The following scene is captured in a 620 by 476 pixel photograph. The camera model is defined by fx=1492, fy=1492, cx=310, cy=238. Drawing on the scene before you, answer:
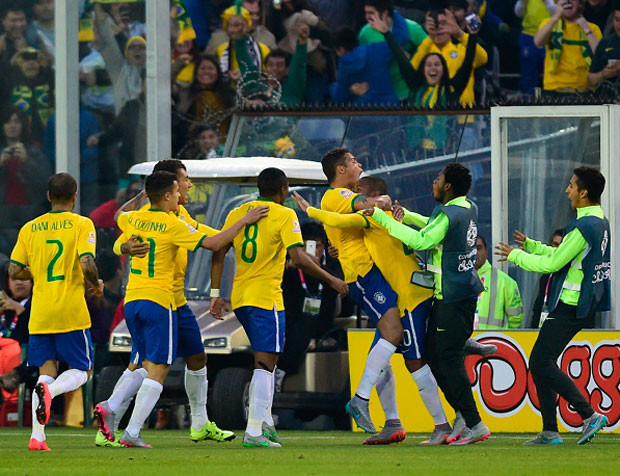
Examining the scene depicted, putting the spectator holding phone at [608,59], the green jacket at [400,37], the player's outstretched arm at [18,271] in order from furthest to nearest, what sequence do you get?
1. the green jacket at [400,37]
2. the spectator holding phone at [608,59]
3. the player's outstretched arm at [18,271]

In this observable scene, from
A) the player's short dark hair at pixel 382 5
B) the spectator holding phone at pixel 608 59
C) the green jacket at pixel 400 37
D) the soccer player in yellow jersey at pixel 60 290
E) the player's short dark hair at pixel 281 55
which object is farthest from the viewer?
the player's short dark hair at pixel 281 55

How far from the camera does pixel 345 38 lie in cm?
1920

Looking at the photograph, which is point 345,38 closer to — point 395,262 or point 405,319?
point 395,262

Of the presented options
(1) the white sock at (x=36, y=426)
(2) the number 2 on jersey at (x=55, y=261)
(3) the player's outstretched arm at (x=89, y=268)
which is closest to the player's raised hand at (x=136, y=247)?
(3) the player's outstretched arm at (x=89, y=268)

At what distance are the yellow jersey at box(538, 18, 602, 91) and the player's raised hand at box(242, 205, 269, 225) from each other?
8.06 metres

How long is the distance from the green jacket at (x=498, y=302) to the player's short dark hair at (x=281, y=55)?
5.63 meters

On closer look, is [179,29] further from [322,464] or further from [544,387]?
[322,464]

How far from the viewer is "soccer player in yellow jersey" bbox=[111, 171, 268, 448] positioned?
11.0 m

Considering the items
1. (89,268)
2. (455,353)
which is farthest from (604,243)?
(89,268)

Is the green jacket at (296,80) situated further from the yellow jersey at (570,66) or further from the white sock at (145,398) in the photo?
the white sock at (145,398)

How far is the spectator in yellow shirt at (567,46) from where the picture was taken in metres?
18.3

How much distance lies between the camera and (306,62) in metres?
19.2

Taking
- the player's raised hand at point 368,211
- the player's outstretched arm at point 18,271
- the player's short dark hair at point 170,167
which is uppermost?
the player's short dark hair at point 170,167

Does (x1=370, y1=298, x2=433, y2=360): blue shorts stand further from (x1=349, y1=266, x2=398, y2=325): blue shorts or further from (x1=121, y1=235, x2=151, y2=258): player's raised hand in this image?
(x1=121, y1=235, x2=151, y2=258): player's raised hand
